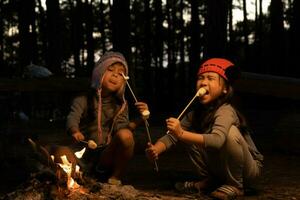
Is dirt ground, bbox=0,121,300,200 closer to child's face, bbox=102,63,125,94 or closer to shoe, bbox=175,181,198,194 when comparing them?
shoe, bbox=175,181,198,194

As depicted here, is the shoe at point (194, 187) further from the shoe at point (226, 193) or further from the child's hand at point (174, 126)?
the child's hand at point (174, 126)

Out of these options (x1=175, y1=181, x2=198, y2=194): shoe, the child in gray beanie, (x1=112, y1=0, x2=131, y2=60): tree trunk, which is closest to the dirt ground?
(x1=175, y1=181, x2=198, y2=194): shoe

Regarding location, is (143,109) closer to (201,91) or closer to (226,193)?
(201,91)

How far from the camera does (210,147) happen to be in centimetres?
371

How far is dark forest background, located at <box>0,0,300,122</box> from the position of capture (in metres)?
12.7

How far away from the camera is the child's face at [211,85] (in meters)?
3.98

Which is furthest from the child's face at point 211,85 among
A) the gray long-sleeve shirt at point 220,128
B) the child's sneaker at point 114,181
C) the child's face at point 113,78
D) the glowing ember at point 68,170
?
the glowing ember at point 68,170

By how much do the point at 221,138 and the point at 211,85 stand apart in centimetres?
45

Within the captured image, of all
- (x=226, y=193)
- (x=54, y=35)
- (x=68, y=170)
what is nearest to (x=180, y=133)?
(x=226, y=193)

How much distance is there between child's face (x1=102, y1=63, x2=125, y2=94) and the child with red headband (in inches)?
27.9

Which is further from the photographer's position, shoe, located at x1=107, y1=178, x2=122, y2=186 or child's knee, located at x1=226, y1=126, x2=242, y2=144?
shoe, located at x1=107, y1=178, x2=122, y2=186

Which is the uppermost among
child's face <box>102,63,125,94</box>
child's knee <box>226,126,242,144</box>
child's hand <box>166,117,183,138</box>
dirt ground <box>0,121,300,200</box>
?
child's face <box>102,63,125,94</box>

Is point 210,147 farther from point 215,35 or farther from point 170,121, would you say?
point 215,35

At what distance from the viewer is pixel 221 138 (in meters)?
3.74
